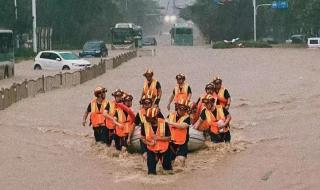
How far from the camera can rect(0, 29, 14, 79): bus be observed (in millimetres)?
40125

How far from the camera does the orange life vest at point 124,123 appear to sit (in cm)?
1531

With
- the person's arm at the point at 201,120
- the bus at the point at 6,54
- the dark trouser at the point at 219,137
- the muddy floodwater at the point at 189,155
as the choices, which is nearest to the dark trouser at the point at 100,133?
the muddy floodwater at the point at 189,155

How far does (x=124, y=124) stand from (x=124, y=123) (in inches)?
0.8

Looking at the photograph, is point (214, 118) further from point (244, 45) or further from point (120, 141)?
point (244, 45)

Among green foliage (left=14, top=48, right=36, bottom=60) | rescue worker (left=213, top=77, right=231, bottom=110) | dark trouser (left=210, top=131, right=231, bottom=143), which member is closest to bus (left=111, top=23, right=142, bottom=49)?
green foliage (left=14, top=48, right=36, bottom=60)

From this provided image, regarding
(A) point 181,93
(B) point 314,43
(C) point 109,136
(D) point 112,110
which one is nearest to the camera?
(D) point 112,110

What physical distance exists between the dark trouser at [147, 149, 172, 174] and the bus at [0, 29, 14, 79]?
2759 cm

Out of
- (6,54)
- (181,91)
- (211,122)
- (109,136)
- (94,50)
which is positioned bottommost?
(109,136)

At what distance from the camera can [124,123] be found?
1547 centimetres

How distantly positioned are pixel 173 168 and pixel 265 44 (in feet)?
254

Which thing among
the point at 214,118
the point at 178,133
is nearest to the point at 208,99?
the point at 214,118

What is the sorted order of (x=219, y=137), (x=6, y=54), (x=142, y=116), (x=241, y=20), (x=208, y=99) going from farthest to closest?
(x=241, y=20) < (x=6, y=54) < (x=219, y=137) < (x=208, y=99) < (x=142, y=116)

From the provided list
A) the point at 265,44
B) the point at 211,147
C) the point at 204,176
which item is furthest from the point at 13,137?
the point at 265,44

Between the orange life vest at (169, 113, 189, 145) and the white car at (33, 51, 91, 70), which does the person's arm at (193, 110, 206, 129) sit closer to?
the orange life vest at (169, 113, 189, 145)
